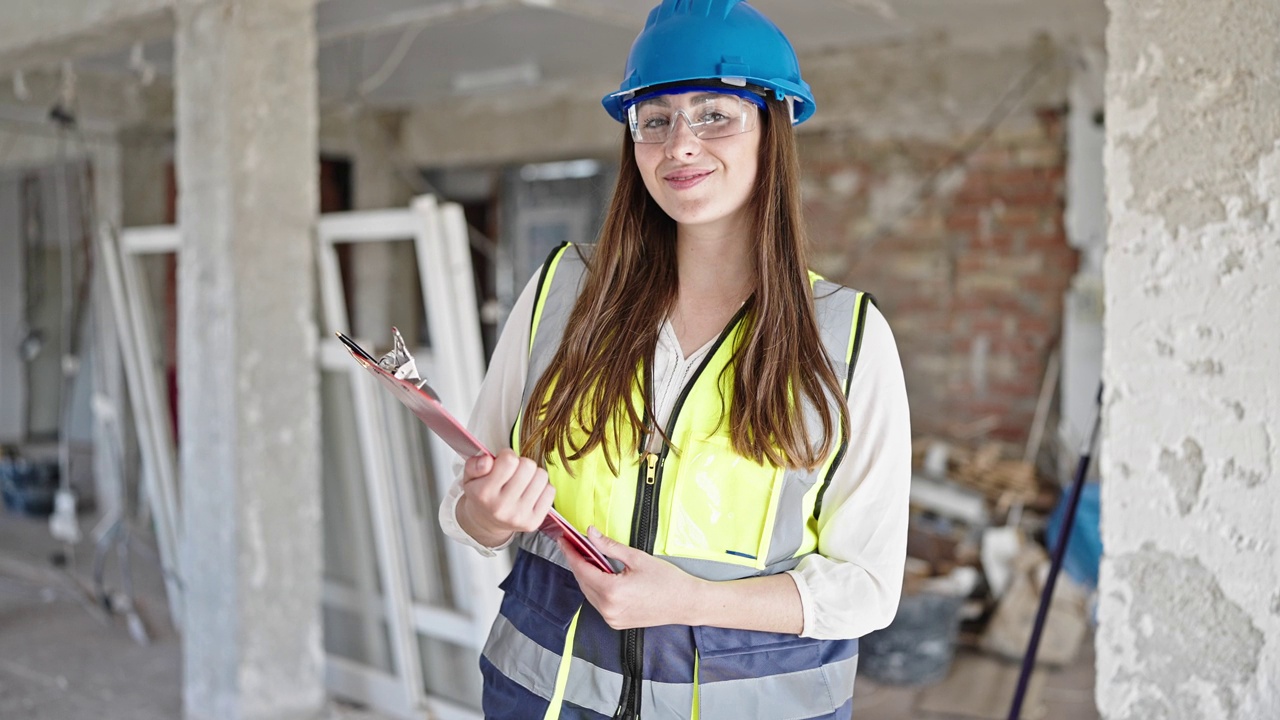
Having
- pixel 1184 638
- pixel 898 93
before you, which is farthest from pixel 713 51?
pixel 898 93

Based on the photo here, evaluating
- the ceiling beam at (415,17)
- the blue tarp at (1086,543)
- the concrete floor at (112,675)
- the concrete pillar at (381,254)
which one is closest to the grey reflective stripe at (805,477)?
the blue tarp at (1086,543)

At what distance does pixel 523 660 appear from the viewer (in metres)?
1.26

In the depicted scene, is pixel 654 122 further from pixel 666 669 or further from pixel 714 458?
pixel 666 669

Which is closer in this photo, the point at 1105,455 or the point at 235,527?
the point at 1105,455

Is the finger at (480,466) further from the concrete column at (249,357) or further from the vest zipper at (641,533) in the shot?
the concrete column at (249,357)

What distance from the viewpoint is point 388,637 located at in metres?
3.57

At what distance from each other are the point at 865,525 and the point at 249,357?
7.62 feet

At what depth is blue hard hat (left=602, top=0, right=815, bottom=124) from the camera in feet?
3.97

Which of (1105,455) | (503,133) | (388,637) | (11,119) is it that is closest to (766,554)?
(1105,455)

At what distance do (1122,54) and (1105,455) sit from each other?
0.60 metres

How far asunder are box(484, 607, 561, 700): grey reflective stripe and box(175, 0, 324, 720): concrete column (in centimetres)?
198

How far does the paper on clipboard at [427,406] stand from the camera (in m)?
1.03

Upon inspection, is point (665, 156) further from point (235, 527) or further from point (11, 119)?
point (11, 119)

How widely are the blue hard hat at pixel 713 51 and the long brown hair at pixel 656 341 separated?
2.0 inches
